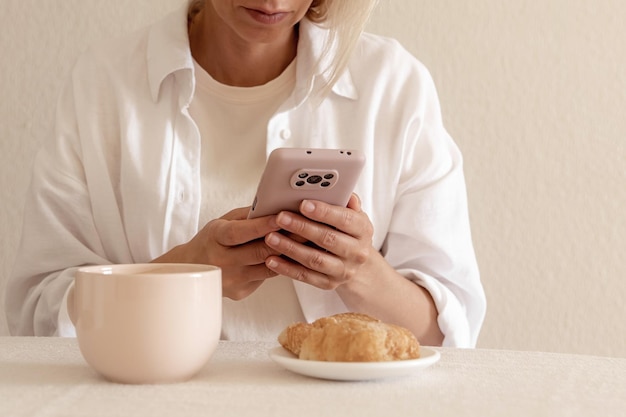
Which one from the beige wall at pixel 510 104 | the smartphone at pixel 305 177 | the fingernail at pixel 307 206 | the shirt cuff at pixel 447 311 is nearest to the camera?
the smartphone at pixel 305 177

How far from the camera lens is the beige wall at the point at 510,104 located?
1.75 metres

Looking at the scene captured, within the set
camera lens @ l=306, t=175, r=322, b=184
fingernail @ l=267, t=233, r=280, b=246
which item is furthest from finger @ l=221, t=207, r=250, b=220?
camera lens @ l=306, t=175, r=322, b=184

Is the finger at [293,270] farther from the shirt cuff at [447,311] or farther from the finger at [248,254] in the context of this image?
the shirt cuff at [447,311]

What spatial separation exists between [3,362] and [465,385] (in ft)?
1.22

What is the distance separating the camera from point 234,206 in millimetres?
1263

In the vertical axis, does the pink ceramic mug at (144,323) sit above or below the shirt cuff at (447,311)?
above

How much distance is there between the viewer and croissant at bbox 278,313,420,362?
25.5 inches

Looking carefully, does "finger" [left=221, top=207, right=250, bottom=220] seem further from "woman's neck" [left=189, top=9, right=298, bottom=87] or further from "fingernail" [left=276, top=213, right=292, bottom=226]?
"woman's neck" [left=189, top=9, right=298, bottom=87]

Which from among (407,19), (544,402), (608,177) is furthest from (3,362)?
(608,177)

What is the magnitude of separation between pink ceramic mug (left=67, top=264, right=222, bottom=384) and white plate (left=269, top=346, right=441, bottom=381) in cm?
7

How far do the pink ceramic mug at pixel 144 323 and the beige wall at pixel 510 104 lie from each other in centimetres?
121

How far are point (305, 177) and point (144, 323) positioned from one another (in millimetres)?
254

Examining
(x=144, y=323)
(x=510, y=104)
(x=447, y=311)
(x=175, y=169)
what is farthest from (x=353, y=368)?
(x=510, y=104)

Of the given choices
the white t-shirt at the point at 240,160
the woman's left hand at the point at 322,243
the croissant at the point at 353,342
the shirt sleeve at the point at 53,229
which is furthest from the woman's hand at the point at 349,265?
the shirt sleeve at the point at 53,229
